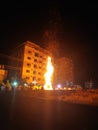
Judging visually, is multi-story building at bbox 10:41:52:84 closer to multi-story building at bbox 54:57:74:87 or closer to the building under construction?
the building under construction

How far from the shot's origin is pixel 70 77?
9825 cm

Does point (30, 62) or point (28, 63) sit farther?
point (30, 62)

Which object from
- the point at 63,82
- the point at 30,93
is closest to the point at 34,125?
the point at 30,93

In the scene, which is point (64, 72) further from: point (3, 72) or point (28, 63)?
point (3, 72)

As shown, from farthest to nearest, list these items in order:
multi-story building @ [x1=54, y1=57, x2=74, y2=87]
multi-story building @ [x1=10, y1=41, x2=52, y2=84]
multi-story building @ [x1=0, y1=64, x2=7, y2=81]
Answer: multi-story building @ [x1=54, y1=57, x2=74, y2=87], multi-story building @ [x1=10, y1=41, x2=52, y2=84], multi-story building @ [x1=0, y1=64, x2=7, y2=81]

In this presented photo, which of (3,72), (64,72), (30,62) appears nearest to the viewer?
(3,72)

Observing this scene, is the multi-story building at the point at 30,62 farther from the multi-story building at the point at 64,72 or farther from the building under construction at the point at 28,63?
the multi-story building at the point at 64,72

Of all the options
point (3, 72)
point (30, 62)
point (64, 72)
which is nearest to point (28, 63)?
point (30, 62)

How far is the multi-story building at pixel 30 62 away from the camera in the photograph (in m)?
73.0

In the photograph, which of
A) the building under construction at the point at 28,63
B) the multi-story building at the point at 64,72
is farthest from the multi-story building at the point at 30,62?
the multi-story building at the point at 64,72

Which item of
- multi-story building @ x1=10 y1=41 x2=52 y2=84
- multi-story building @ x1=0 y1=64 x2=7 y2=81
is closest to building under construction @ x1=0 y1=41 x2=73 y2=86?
multi-story building @ x1=10 y1=41 x2=52 y2=84

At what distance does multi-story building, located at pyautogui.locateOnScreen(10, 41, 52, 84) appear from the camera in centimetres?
7300

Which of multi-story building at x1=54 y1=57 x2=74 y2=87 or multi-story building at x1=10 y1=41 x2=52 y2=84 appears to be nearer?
multi-story building at x1=10 y1=41 x2=52 y2=84

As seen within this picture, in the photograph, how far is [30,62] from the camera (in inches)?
3051
